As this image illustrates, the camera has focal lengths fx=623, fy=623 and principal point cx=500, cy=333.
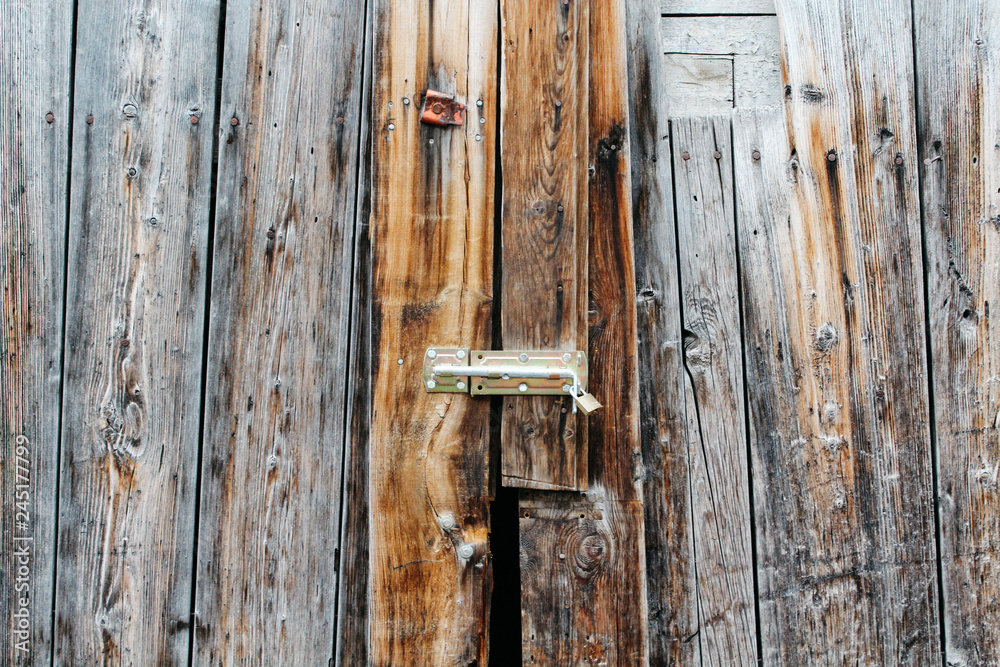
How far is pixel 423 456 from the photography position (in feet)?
4.23

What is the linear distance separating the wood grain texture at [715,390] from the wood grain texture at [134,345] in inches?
45.6

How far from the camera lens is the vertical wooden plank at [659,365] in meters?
1.47

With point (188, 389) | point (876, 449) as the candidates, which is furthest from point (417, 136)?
point (876, 449)

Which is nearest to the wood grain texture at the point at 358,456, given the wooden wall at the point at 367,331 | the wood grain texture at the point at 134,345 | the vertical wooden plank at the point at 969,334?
the wooden wall at the point at 367,331

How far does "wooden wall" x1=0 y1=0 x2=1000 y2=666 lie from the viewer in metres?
1.45

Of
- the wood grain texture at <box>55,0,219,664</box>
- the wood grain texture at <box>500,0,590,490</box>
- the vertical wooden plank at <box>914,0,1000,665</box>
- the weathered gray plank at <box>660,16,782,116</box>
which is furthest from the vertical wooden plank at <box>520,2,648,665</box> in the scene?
the wood grain texture at <box>55,0,219,664</box>

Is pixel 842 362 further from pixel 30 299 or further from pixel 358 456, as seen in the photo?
pixel 30 299

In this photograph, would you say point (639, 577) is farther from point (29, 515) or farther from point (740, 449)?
point (29, 515)

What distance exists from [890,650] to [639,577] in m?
0.67

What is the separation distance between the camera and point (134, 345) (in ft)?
4.85

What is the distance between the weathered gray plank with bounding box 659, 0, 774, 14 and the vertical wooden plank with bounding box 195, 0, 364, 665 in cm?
81

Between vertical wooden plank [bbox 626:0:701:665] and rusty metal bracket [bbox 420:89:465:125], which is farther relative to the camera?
vertical wooden plank [bbox 626:0:701:665]

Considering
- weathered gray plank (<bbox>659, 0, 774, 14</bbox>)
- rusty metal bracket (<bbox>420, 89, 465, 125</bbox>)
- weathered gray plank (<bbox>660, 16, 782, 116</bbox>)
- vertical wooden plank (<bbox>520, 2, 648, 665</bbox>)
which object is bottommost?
vertical wooden plank (<bbox>520, 2, 648, 665</bbox>)

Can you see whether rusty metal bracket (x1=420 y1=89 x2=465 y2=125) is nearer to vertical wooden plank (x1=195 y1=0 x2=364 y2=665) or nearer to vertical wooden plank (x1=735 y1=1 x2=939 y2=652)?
vertical wooden plank (x1=195 y1=0 x2=364 y2=665)
